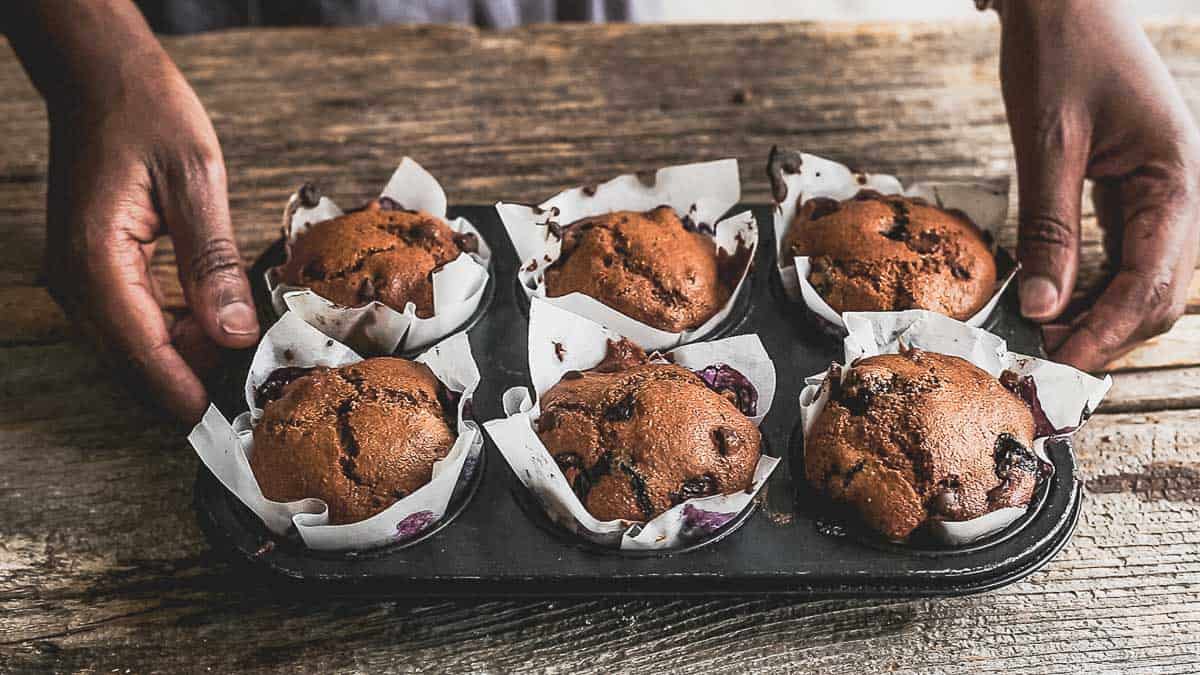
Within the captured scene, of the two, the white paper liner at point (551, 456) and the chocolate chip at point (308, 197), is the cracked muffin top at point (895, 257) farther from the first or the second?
the chocolate chip at point (308, 197)

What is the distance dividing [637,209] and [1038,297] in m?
0.83

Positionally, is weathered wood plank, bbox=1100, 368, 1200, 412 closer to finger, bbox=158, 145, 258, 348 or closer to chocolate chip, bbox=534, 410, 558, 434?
chocolate chip, bbox=534, 410, 558, 434

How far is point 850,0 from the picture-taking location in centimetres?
568

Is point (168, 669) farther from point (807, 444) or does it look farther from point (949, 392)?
point (949, 392)

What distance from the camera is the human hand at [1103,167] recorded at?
2.16 metres

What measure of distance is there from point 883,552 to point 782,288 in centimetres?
65

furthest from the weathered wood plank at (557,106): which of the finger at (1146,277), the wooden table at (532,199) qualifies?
the finger at (1146,277)

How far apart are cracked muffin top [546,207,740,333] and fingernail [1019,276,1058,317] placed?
57cm

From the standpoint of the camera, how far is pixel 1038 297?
6.98 feet

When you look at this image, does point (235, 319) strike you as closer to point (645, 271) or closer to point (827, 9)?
point (645, 271)

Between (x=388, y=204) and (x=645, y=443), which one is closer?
(x=645, y=443)

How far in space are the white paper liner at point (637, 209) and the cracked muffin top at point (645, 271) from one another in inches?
1.0

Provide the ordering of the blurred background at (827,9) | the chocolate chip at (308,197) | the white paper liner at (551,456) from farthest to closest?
the blurred background at (827,9) → the chocolate chip at (308,197) → the white paper liner at (551,456)

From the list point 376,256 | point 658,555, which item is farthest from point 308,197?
point 658,555
